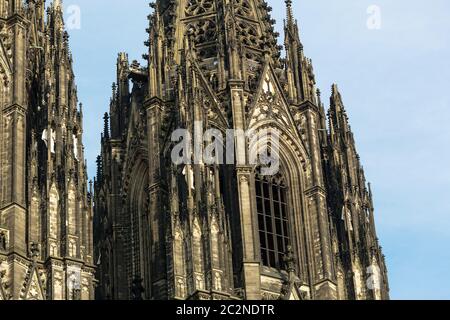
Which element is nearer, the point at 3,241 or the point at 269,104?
the point at 3,241

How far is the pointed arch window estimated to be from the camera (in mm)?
59031

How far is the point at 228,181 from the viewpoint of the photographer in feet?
194

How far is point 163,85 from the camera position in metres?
62.2

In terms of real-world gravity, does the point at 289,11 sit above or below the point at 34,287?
above

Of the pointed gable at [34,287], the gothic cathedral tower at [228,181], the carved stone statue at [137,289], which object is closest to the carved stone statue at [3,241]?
the pointed gable at [34,287]

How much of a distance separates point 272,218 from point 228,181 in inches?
78.4

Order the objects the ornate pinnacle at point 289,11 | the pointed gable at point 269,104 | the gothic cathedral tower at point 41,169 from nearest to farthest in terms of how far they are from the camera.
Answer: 1. the gothic cathedral tower at point 41,169
2. the pointed gable at point 269,104
3. the ornate pinnacle at point 289,11

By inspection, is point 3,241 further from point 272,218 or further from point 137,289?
point 272,218

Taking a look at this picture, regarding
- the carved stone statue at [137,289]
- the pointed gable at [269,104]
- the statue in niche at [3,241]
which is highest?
the pointed gable at [269,104]

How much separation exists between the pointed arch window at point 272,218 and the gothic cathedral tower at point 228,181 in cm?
5

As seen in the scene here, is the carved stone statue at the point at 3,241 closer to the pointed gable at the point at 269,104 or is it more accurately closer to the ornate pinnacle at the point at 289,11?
the pointed gable at the point at 269,104

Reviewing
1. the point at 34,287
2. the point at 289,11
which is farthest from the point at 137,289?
the point at 289,11

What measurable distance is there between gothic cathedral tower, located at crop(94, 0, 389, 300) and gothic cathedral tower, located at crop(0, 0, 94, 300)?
15.1 feet

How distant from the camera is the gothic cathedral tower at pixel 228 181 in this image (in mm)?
56781
